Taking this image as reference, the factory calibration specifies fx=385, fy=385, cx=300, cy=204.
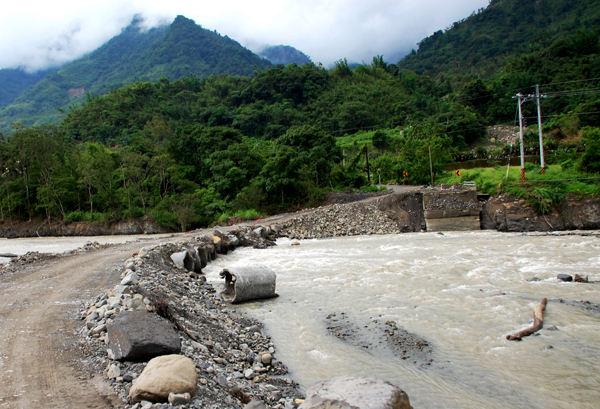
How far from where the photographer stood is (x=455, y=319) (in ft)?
27.6

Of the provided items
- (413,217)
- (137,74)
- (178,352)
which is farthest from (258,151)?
(137,74)

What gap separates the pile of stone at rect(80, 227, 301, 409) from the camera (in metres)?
4.50

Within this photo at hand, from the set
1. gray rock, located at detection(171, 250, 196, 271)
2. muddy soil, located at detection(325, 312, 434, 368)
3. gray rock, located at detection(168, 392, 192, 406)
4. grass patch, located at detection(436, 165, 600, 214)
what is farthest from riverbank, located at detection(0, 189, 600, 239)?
gray rock, located at detection(168, 392, 192, 406)

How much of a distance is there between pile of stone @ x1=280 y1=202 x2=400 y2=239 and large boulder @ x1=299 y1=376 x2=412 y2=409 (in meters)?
20.2

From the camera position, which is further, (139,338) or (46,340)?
(46,340)

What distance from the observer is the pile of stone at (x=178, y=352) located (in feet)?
14.8

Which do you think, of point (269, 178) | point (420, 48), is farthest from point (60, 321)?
point (420, 48)

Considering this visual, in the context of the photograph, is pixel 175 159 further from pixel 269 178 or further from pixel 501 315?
pixel 501 315

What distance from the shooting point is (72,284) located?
9.56 meters

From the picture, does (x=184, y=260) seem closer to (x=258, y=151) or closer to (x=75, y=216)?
(x=258, y=151)

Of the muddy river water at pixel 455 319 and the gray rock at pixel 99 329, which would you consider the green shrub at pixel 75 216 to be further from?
the gray rock at pixel 99 329

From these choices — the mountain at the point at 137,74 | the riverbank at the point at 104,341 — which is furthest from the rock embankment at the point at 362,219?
the mountain at the point at 137,74

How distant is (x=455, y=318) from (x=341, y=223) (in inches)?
713

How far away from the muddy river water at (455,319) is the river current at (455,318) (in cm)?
2
